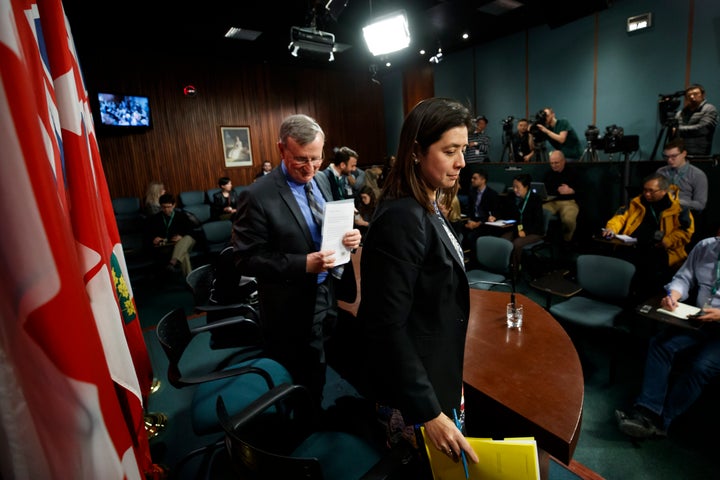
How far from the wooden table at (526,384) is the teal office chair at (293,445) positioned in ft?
1.30

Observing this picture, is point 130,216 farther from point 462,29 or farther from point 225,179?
point 462,29

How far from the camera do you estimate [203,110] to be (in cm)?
841

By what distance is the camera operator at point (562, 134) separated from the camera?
6.65 meters

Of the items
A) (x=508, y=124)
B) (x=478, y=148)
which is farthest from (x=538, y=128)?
(x=478, y=148)

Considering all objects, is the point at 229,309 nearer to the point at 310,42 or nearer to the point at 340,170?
the point at 340,170

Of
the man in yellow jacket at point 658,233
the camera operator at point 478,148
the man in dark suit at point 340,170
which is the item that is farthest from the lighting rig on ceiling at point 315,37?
the man in yellow jacket at point 658,233

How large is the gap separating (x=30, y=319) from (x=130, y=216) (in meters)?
7.26

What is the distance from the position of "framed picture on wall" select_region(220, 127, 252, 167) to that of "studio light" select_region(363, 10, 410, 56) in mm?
4534

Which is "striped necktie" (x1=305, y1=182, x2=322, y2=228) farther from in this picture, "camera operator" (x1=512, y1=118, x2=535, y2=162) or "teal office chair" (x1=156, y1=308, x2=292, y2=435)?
"camera operator" (x1=512, y1=118, x2=535, y2=162)

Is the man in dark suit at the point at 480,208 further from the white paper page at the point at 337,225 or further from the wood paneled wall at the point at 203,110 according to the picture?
the wood paneled wall at the point at 203,110

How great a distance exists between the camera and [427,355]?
1.08m

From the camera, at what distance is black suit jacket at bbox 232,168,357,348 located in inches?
68.3

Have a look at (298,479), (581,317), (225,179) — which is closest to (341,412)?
(298,479)

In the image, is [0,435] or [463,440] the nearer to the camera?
[0,435]
